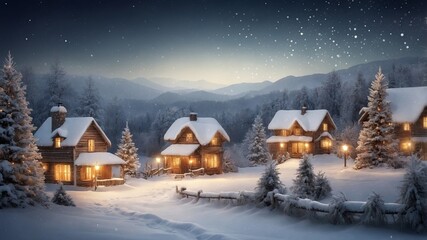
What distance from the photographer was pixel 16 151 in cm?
2047

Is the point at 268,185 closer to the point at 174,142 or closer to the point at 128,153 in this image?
the point at 128,153

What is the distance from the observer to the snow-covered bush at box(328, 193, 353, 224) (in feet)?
56.0

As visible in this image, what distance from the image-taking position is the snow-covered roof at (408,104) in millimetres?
46875

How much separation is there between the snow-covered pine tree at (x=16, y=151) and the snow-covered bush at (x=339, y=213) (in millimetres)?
13930

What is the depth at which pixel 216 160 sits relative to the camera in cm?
5331

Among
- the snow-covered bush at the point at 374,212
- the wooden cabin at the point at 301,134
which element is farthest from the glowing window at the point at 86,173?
the wooden cabin at the point at 301,134

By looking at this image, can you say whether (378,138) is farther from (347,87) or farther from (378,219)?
(347,87)

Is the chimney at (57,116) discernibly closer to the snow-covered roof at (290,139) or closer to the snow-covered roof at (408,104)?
the snow-covered roof at (290,139)

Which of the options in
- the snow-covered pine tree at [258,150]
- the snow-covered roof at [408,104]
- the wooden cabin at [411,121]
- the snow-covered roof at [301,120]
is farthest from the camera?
the snow-covered pine tree at [258,150]

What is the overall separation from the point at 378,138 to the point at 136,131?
357ft

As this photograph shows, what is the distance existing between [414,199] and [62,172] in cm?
3533

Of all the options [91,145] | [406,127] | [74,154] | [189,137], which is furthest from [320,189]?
[189,137]

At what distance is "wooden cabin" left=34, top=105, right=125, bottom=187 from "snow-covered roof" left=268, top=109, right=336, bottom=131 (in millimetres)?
Result: 31951

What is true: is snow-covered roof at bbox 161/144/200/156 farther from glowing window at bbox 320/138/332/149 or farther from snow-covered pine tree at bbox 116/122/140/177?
glowing window at bbox 320/138/332/149
